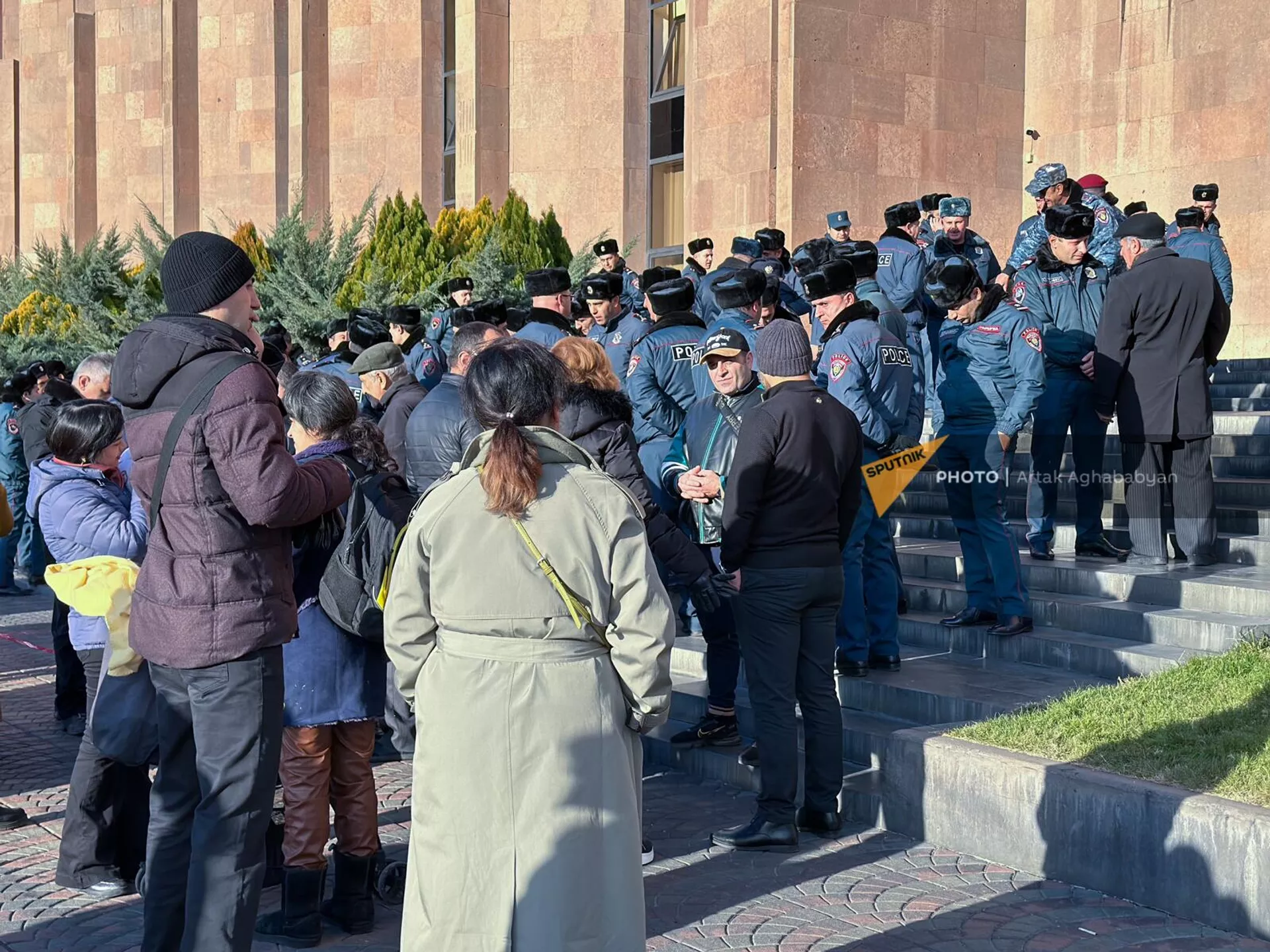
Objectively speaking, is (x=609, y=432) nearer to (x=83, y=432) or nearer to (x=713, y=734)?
(x=713, y=734)

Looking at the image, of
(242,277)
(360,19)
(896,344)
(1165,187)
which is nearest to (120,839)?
(242,277)

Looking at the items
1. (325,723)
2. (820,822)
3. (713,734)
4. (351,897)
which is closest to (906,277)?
(713,734)

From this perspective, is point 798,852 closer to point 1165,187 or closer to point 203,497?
point 203,497

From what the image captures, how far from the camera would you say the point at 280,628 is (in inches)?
168

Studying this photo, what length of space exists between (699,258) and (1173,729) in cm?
905

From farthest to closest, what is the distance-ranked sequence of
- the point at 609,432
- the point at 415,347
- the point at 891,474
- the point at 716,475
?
the point at 415,347 < the point at 891,474 < the point at 716,475 < the point at 609,432

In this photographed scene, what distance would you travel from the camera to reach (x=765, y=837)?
5938mm

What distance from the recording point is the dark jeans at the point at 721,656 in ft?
23.5

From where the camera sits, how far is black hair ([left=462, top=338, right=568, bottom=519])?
3.58 meters

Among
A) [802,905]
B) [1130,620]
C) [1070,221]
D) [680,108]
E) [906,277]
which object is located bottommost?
[802,905]

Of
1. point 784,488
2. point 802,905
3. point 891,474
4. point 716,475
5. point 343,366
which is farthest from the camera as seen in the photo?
point 343,366

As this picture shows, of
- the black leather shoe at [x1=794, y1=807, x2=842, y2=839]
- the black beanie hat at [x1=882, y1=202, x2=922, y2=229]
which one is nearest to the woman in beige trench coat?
the black leather shoe at [x1=794, y1=807, x2=842, y2=839]

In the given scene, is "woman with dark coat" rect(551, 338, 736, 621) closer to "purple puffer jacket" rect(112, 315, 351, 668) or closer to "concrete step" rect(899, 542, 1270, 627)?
"purple puffer jacket" rect(112, 315, 351, 668)

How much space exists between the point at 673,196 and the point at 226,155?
10333 millimetres
